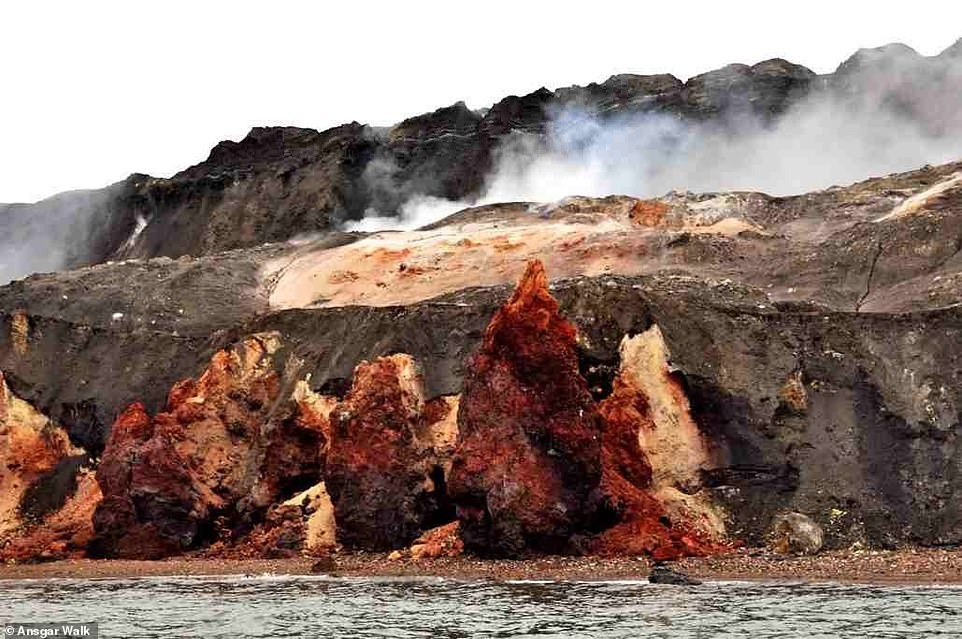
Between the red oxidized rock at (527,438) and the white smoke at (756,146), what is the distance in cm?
5430

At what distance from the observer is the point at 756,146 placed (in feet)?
366

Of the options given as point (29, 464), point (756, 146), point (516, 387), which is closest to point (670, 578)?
point (516, 387)

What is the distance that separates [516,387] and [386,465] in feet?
23.0

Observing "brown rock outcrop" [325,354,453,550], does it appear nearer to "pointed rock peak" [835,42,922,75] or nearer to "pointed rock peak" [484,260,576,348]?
"pointed rock peak" [484,260,576,348]

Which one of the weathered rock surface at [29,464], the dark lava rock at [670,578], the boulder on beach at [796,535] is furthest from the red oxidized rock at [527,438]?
the weathered rock surface at [29,464]

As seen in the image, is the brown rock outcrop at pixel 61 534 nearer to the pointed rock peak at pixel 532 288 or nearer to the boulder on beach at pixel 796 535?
the pointed rock peak at pixel 532 288

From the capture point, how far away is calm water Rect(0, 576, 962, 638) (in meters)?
32.5

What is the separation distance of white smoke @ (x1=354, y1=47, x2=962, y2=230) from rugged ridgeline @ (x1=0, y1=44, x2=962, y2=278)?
1.01 ft

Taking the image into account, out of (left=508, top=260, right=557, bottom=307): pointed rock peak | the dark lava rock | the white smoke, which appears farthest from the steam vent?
the white smoke

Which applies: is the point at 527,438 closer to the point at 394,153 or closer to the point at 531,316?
the point at 531,316

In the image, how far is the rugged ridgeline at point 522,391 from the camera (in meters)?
48.6

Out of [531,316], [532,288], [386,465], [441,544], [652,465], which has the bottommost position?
[441,544]

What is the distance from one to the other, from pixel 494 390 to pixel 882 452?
48.6ft

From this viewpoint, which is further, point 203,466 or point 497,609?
point 203,466
